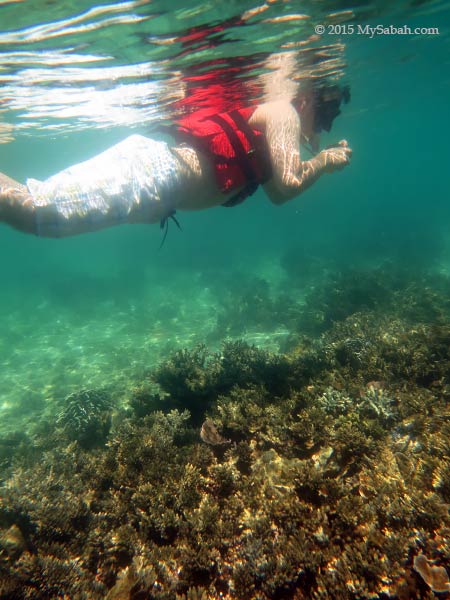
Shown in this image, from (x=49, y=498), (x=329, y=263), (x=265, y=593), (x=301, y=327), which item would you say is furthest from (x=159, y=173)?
(x=329, y=263)

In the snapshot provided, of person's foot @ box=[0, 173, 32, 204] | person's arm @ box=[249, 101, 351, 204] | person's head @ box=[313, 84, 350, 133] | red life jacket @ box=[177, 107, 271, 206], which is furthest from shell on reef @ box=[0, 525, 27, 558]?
person's head @ box=[313, 84, 350, 133]

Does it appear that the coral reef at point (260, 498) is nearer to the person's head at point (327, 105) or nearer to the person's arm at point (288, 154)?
the person's arm at point (288, 154)

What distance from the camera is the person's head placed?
445 centimetres

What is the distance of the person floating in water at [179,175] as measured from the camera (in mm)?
2861

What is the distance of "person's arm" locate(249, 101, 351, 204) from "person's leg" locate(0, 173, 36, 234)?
8.82 ft

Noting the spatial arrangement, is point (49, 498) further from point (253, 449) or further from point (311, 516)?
point (311, 516)

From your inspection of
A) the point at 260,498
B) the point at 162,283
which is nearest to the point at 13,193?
the point at 260,498

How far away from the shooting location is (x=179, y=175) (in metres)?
3.49

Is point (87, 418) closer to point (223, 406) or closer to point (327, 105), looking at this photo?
point (223, 406)

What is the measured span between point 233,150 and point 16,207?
2457 millimetres

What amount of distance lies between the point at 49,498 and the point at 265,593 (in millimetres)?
3092

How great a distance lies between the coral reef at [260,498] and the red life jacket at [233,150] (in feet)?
10.6

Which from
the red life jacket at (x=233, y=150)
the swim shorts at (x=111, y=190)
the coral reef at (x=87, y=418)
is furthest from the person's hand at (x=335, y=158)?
the coral reef at (x=87, y=418)

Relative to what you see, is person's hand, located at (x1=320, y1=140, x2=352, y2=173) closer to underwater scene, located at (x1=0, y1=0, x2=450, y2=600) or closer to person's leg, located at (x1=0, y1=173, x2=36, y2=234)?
underwater scene, located at (x1=0, y1=0, x2=450, y2=600)
